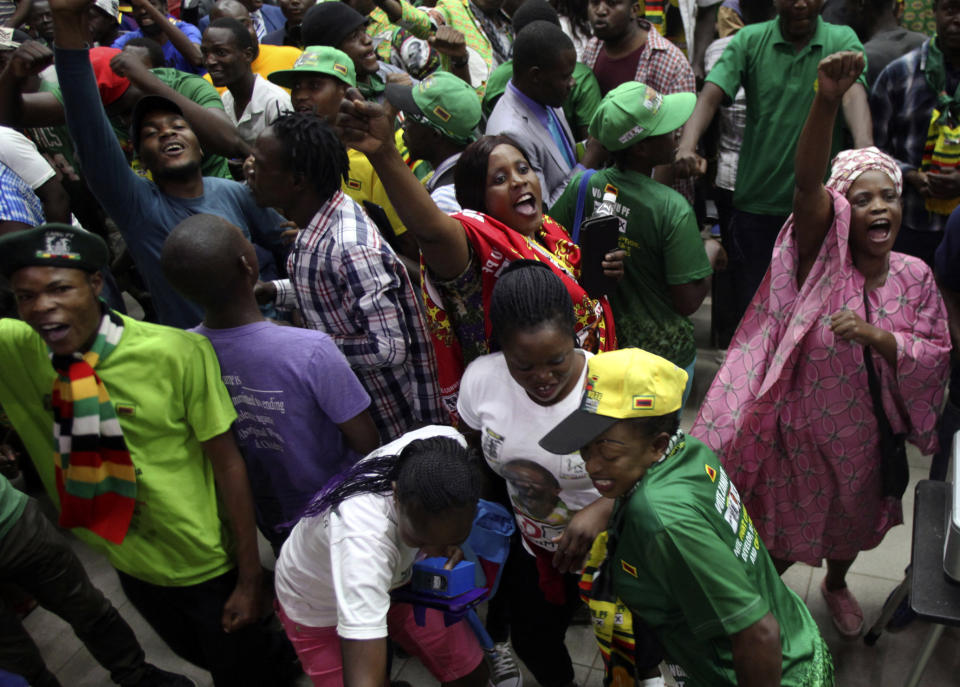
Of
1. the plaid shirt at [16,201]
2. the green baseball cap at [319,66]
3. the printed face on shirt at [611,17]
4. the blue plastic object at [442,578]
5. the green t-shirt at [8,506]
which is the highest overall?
the printed face on shirt at [611,17]

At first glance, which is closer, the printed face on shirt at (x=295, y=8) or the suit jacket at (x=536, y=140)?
the suit jacket at (x=536, y=140)

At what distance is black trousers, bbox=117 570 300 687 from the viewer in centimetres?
242

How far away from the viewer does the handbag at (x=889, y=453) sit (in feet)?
8.27

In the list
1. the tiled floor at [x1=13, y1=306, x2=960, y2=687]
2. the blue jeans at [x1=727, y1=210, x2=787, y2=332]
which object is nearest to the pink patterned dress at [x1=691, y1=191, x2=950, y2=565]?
the tiled floor at [x1=13, y1=306, x2=960, y2=687]

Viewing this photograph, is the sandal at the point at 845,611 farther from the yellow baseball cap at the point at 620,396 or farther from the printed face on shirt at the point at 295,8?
the printed face on shirt at the point at 295,8

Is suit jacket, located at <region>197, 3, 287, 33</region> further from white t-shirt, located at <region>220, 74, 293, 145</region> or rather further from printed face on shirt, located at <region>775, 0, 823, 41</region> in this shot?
printed face on shirt, located at <region>775, 0, 823, 41</region>

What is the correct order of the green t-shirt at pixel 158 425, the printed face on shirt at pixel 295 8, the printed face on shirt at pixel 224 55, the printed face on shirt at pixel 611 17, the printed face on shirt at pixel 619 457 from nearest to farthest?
the printed face on shirt at pixel 619 457 < the green t-shirt at pixel 158 425 < the printed face on shirt at pixel 224 55 < the printed face on shirt at pixel 611 17 < the printed face on shirt at pixel 295 8

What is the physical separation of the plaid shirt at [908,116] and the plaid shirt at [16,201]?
400 cm

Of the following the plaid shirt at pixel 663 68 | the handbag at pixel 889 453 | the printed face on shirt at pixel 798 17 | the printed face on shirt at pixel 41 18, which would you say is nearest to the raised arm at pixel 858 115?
the printed face on shirt at pixel 798 17

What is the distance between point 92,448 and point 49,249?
58 cm

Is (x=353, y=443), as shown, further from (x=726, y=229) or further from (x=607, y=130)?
(x=726, y=229)

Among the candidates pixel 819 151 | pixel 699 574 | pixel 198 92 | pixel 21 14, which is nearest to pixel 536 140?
pixel 819 151

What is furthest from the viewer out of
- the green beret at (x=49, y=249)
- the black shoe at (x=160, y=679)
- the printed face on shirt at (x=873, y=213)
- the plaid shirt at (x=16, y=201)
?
the plaid shirt at (x=16, y=201)

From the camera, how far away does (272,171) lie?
8.38ft
